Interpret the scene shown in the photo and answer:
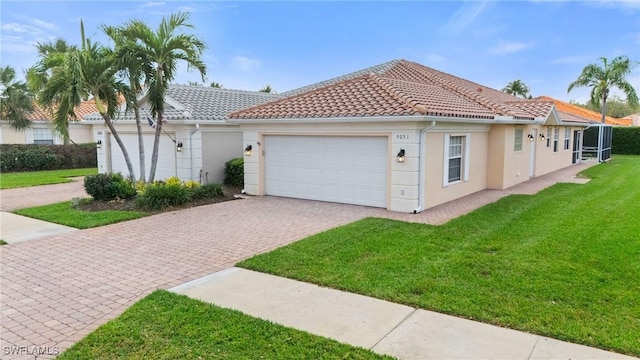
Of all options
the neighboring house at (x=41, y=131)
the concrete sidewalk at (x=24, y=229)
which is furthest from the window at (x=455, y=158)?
the neighboring house at (x=41, y=131)

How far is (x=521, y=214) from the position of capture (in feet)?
36.6

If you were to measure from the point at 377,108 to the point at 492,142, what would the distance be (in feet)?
20.3

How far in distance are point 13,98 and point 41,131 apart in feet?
15.4

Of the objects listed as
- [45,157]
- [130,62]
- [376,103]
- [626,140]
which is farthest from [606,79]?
[45,157]

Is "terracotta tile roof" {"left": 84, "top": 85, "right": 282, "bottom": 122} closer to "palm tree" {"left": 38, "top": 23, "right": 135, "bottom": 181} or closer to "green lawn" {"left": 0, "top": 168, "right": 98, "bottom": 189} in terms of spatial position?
"palm tree" {"left": 38, "top": 23, "right": 135, "bottom": 181}

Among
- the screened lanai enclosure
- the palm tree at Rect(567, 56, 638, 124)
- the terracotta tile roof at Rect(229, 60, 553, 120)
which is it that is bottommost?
the screened lanai enclosure

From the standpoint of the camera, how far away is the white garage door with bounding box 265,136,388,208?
12078 millimetres

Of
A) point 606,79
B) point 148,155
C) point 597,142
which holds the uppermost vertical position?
point 606,79

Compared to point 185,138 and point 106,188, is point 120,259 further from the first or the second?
point 185,138

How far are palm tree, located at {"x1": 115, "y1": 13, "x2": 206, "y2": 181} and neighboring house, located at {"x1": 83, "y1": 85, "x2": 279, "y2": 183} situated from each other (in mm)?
2184

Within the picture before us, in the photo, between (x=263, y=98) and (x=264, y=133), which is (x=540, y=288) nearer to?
(x=264, y=133)

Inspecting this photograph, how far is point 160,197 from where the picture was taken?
480 inches

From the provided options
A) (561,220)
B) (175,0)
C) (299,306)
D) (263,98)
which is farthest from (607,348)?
(263,98)

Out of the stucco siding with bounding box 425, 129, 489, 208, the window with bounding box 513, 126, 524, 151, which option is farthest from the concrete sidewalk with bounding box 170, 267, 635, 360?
the window with bounding box 513, 126, 524, 151
